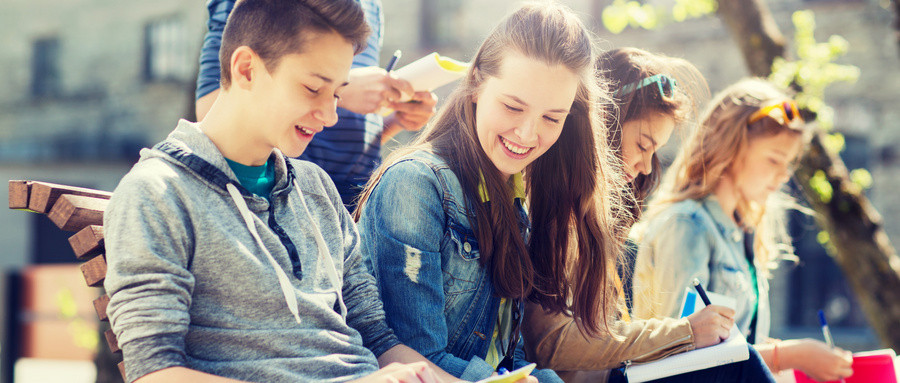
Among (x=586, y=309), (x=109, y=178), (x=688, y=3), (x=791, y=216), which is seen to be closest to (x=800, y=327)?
(x=791, y=216)

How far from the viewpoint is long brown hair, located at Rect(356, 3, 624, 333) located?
6.76ft

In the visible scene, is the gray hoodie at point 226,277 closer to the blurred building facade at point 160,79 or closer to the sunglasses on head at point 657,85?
the sunglasses on head at point 657,85

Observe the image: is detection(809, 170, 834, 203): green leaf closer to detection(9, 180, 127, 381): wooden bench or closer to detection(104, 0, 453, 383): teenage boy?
detection(104, 0, 453, 383): teenage boy

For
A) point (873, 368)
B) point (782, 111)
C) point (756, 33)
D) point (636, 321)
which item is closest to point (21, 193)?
point (636, 321)

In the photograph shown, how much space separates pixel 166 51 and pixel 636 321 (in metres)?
13.2

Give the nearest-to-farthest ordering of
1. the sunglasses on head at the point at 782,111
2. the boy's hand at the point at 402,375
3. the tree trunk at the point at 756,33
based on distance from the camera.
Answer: the boy's hand at the point at 402,375
the sunglasses on head at the point at 782,111
the tree trunk at the point at 756,33

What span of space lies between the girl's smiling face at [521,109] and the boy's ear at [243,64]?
649 mm

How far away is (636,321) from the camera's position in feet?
7.59

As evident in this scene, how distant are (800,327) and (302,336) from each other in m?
8.20

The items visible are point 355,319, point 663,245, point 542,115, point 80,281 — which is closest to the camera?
point 355,319

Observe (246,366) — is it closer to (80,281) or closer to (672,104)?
(672,104)

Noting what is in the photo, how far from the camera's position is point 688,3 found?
4984 millimetres

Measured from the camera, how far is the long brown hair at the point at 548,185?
2061mm

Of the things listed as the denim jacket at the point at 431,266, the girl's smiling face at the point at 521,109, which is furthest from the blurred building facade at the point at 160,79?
the denim jacket at the point at 431,266
